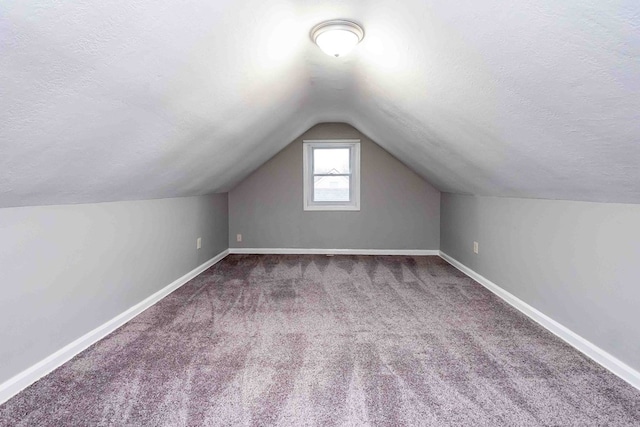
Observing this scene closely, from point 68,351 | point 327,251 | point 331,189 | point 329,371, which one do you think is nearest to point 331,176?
point 331,189

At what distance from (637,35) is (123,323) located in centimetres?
303

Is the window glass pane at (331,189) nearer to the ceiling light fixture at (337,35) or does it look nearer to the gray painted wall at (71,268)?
the gray painted wall at (71,268)

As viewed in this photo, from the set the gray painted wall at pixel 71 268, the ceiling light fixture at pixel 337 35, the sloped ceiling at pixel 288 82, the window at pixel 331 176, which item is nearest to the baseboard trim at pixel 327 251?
the window at pixel 331 176

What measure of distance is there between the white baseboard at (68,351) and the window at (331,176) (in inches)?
102

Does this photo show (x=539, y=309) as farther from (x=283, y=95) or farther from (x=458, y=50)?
(x=283, y=95)

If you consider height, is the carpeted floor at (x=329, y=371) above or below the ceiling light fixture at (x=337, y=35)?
below

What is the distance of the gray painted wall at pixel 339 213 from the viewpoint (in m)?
4.82

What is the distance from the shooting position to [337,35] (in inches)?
67.2

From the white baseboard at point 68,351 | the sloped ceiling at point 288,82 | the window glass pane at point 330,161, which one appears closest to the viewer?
the sloped ceiling at point 288,82

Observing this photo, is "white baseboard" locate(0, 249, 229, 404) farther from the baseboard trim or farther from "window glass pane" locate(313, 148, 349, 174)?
"window glass pane" locate(313, 148, 349, 174)

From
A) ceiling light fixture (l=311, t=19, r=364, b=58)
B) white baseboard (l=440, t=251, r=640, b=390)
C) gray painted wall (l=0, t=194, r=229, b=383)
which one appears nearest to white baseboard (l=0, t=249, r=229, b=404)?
gray painted wall (l=0, t=194, r=229, b=383)

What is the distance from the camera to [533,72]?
1237 mm

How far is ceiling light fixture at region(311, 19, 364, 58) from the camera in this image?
5.46 feet

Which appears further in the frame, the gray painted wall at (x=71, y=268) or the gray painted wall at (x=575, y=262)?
the gray painted wall at (x=575, y=262)
